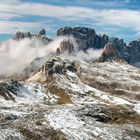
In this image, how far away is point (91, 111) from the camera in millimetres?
192375

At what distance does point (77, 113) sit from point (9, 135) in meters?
49.9

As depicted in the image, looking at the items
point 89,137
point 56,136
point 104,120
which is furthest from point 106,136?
point 104,120

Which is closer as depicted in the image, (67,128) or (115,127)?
(67,128)

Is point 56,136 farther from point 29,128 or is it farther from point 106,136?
point 106,136

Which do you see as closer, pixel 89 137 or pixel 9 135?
pixel 9 135

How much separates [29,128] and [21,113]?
27856mm

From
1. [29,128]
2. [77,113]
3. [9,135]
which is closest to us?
[9,135]

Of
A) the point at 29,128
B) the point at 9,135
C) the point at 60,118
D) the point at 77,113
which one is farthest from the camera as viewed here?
the point at 77,113

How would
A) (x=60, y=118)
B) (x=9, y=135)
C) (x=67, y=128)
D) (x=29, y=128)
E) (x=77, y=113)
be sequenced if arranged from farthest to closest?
(x=77, y=113) < (x=60, y=118) < (x=67, y=128) < (x=29, y=128) < (x=9, y=135)

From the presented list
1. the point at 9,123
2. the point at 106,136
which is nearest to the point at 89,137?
the point at 106,136

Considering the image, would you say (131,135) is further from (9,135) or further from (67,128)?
(9,135)

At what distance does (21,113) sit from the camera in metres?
179

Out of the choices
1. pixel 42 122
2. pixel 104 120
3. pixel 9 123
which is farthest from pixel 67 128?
pixel 104 120

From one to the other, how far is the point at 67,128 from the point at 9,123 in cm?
2160
